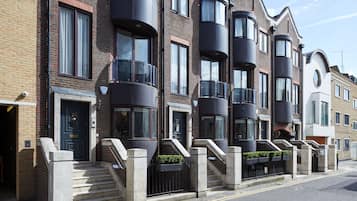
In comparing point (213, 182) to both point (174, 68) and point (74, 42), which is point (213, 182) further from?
point (74, 42)

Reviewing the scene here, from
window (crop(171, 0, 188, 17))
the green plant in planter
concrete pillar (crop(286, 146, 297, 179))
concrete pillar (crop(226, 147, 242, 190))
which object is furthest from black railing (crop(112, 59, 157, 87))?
concrete pillar (crop(286, 146, 297, 179))

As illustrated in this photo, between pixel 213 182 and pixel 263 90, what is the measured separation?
1121 centimetres

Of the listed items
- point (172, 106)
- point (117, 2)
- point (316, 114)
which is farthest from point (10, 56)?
point (316, 114)

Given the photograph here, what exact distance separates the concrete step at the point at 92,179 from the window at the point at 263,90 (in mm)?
15155

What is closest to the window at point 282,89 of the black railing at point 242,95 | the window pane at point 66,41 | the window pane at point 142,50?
the black railing at point 242,95

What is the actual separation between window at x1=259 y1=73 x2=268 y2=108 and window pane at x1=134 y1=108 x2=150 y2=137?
40.0ft

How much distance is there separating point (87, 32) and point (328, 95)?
2770 centimetres

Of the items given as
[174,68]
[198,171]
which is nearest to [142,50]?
[174,68]

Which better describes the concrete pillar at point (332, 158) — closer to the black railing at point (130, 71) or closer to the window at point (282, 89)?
the window at point (282, 89)

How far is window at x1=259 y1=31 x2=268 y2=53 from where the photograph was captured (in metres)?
25.5

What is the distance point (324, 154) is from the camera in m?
26.0

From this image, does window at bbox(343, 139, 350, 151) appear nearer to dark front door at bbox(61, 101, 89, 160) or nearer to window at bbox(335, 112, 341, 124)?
window at bbox(335, 112, 341, 124)

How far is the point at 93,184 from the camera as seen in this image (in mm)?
11812

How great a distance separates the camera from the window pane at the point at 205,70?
65.3 ft
